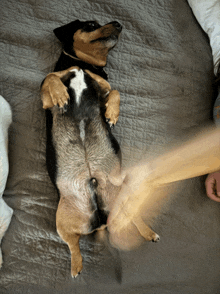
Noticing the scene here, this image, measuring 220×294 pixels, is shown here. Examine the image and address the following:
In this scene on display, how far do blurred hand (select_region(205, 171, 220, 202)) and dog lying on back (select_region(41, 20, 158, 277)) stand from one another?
827 mm

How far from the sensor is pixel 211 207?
6.81 feet

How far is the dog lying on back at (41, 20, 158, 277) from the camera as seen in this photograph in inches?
64.6

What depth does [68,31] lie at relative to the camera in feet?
5.90

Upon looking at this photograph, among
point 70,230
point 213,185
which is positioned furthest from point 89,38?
point 213,185

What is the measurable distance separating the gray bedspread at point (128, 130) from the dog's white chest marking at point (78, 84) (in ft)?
1.36

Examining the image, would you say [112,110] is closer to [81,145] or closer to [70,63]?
[81,145]

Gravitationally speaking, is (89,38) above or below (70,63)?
above

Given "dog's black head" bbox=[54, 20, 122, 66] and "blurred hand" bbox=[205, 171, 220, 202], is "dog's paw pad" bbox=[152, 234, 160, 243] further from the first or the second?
"dog's black head" bbox=[54, 20, 122, 66]

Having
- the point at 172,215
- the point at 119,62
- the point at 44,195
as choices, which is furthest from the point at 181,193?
the point at 119,62

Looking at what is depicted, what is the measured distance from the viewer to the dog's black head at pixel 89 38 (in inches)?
67.4

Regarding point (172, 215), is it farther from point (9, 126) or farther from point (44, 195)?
point (9, 126)

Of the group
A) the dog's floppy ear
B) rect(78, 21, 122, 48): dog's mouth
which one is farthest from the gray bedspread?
rect(78, 21, 122, 48): dog's mouth

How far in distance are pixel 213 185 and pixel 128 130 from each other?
2.87 feet

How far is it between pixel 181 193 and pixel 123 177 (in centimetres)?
60
